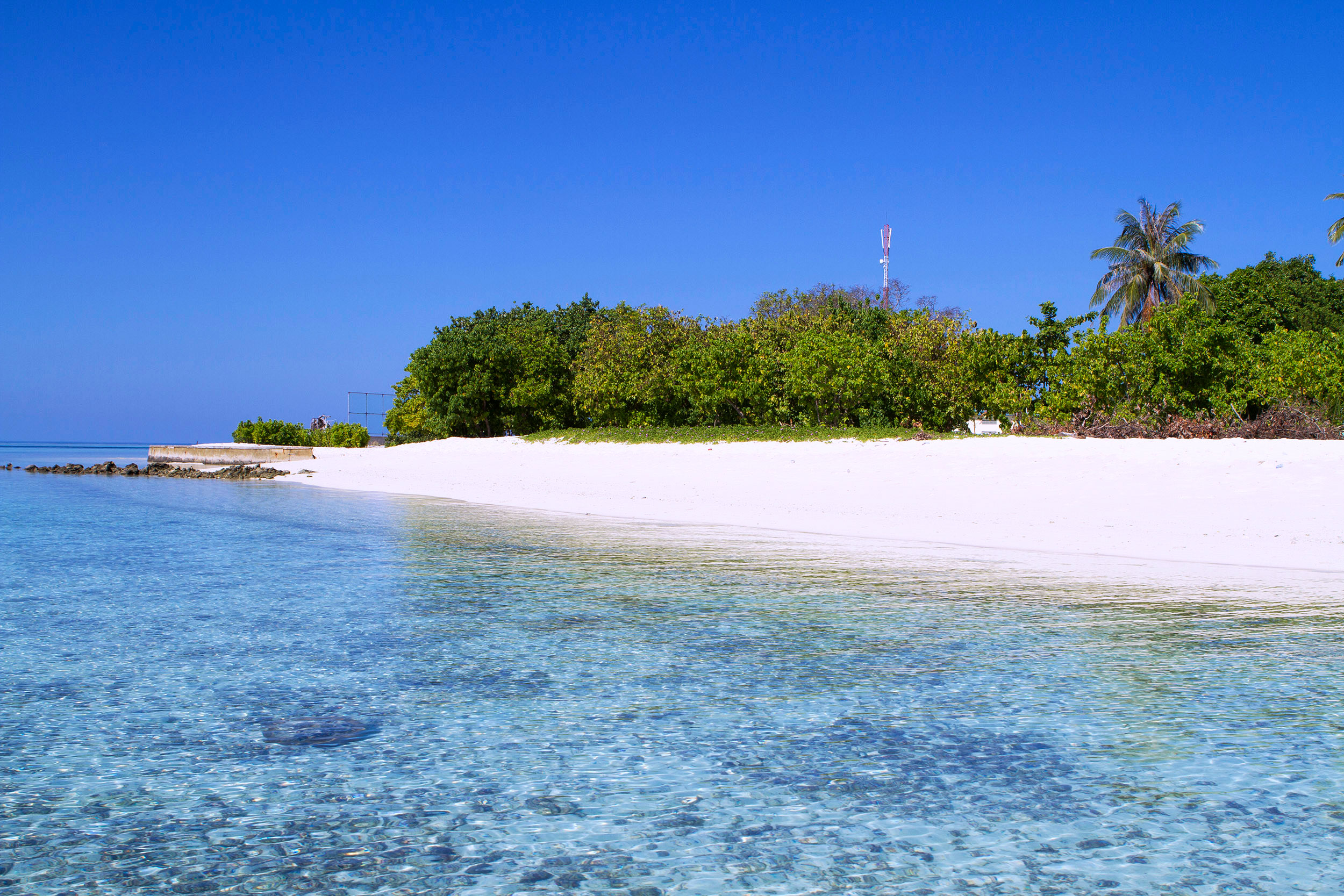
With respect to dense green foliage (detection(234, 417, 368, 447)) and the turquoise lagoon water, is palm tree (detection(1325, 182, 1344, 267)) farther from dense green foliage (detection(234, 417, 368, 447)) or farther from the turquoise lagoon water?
dense green foliage (detection(234, 417, 368, 447))

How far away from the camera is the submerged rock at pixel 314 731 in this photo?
16.1 ft

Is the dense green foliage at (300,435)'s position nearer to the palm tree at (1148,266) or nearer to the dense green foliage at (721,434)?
the dense green foliage at (721,434)

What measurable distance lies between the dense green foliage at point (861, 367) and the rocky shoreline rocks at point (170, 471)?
12.0 metres

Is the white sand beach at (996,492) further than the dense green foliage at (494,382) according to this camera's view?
No

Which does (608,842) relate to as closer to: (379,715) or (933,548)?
(379,715)

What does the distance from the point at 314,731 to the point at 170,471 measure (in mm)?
36886

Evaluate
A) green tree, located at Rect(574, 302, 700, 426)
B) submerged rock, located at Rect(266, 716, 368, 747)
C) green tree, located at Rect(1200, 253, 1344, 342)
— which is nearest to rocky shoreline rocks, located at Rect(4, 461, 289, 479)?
green tree, located at Rect(574, 302, 700, 426)

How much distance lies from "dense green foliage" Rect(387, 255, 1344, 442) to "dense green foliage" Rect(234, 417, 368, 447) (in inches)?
115

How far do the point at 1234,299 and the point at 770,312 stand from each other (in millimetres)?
22310

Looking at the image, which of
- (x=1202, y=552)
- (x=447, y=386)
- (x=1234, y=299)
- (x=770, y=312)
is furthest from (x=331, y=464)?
(x=1234, y=299)

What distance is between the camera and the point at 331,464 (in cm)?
3812

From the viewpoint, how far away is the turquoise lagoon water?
11.8 feet

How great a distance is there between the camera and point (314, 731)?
5102 millimetres

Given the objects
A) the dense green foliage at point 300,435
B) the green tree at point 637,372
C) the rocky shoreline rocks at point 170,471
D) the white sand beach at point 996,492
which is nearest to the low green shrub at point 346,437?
the dense green foliage at point 300,435
